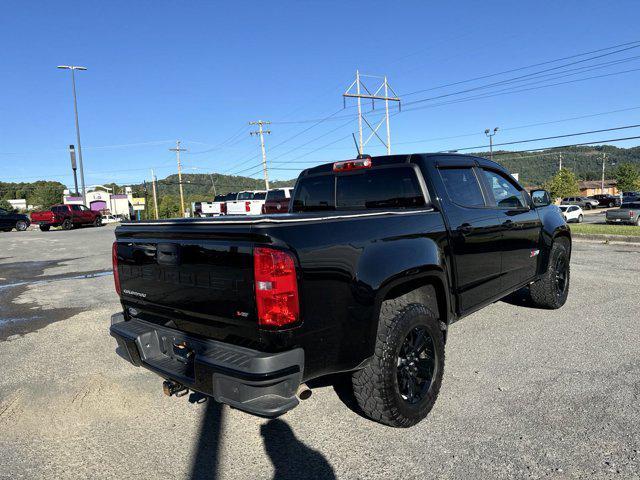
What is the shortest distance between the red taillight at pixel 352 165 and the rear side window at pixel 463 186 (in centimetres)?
67

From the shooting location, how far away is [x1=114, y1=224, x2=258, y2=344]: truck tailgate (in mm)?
2346

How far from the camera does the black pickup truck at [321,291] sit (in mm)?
2262

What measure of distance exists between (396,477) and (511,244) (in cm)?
273

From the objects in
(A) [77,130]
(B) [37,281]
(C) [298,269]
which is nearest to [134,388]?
(C) [298,269]

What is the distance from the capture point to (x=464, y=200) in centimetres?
389

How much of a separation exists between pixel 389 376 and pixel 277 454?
32.7 inches

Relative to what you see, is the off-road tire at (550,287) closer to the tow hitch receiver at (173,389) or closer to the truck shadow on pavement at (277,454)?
the truck shadow on pavement at (277,454)

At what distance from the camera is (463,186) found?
3.99 m

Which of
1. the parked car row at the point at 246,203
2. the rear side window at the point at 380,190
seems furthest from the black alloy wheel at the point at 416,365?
the parked car row at the point at 246,203

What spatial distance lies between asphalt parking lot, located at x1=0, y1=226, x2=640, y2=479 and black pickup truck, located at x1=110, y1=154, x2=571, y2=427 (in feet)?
1.13

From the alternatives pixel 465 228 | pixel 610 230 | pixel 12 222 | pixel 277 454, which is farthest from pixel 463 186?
pixel 12 222

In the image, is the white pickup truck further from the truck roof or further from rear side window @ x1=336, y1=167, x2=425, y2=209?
the truck roof

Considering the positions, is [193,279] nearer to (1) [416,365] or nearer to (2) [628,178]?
(1) [416,365]

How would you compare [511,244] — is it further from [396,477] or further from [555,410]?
[396,477]
